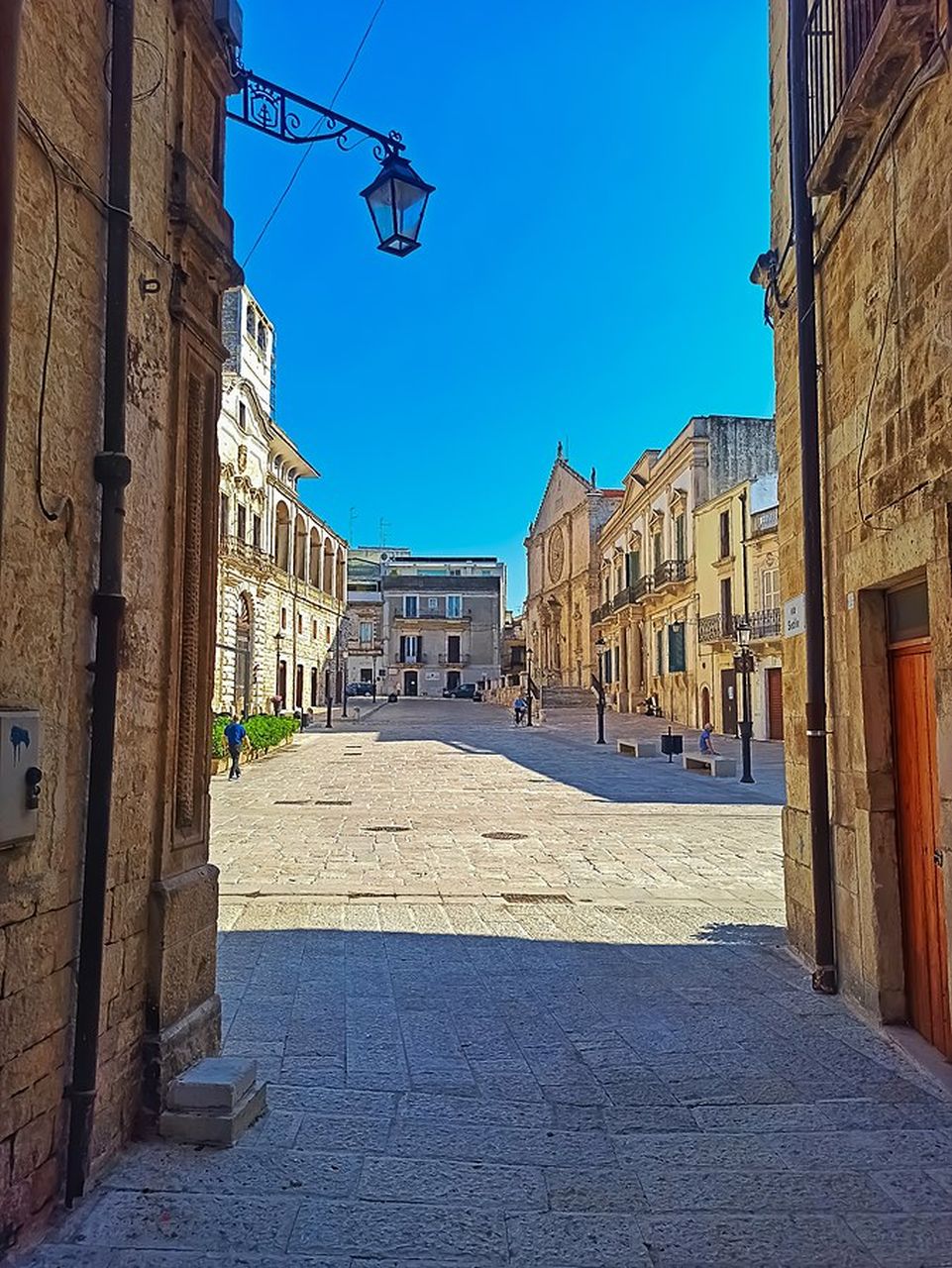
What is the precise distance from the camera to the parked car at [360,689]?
75.1m

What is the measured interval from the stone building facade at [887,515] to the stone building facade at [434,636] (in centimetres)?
7594

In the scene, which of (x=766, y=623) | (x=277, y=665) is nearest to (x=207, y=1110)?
(x=766, y=623)

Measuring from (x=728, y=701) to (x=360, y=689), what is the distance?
47.0 m

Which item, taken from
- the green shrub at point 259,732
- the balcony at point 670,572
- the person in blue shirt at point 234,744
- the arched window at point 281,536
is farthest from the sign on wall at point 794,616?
the arched window at point 281,536

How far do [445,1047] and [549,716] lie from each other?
40.4 m

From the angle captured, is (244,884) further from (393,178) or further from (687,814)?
(687,814)

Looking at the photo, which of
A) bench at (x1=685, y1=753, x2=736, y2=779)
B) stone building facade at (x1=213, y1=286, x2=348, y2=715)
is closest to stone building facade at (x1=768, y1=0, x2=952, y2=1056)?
bench at (x1=685, y1=753, x2=736, y2=779)

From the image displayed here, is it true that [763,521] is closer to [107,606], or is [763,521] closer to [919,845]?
[919,845]

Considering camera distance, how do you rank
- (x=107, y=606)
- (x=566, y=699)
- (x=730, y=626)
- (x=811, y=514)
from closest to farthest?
(x=107, y=606)
(x=811, y=514)
(x=730, y=626)
(x=566, y=699)

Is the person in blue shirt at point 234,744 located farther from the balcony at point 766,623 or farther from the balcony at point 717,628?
the balcony at point 717,628

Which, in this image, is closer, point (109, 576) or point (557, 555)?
point (109, 576)

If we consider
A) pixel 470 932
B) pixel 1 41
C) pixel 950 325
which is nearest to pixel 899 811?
pixel 950 325

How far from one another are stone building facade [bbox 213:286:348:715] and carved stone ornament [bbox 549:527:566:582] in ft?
73.0

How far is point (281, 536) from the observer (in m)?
42.0
